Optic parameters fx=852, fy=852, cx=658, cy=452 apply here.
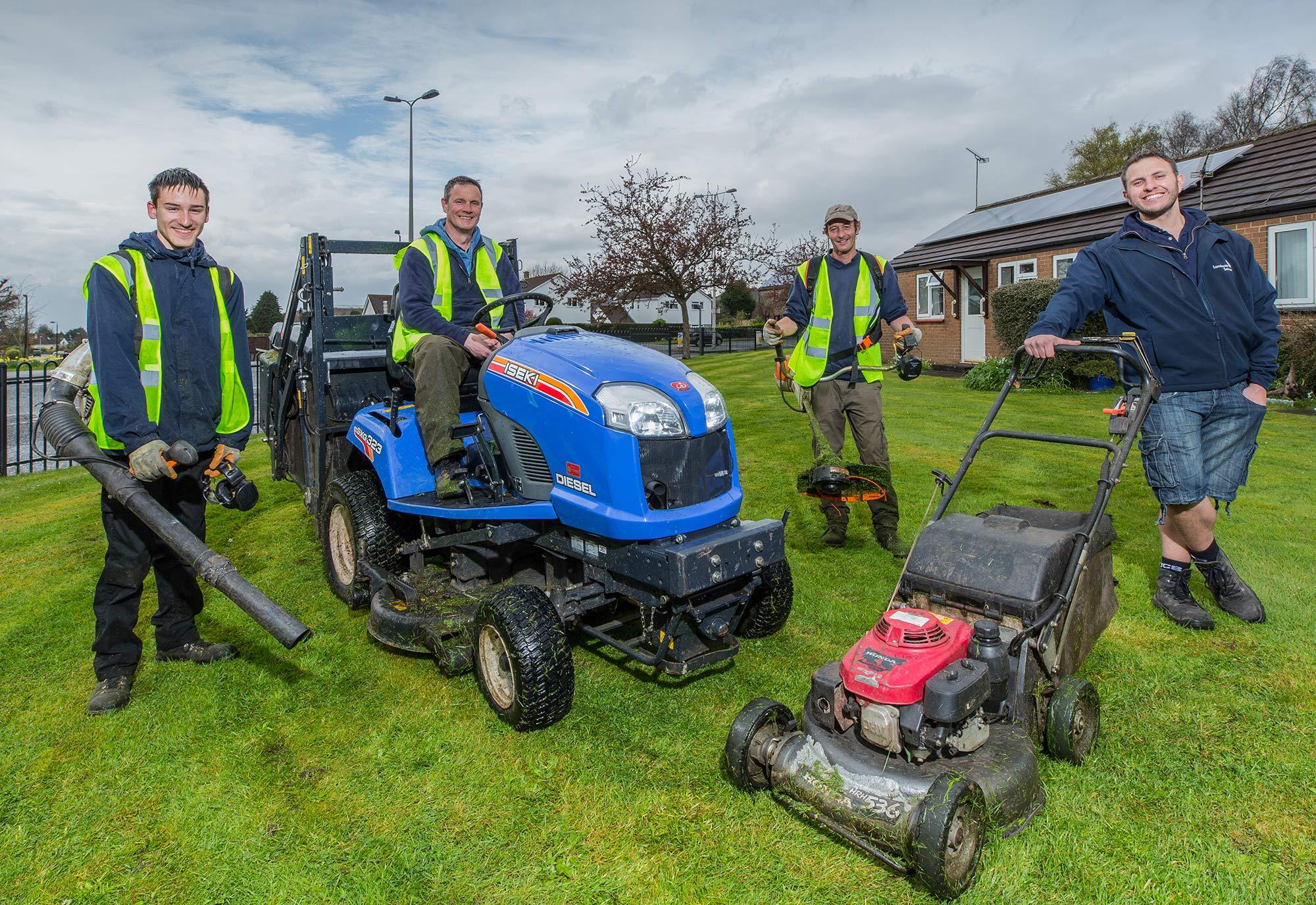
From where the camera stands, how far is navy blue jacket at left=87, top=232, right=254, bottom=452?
3.56m

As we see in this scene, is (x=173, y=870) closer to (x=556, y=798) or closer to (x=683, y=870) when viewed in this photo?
(x=556, y=798)

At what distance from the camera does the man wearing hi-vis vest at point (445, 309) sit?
14.1ft

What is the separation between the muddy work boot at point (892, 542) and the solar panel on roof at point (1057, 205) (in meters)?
14.3

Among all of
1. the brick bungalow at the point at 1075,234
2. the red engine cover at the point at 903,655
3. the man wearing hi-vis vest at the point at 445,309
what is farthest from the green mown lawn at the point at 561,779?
the brick bungalow at the point at 1075,234

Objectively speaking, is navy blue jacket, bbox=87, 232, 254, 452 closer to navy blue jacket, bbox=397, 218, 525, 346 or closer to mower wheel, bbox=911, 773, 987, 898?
navy blue jacket, bbox=397, 218, 525, 346

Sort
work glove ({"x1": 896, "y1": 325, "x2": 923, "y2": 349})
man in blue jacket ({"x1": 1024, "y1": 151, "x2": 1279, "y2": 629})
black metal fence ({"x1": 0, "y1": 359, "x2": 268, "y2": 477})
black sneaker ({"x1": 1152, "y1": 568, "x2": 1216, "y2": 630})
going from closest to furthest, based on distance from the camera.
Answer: man in blue jacket ({"x1": 1024, "y1": 151, "x2": 1279, "y2": 629}) < black sneaker ({"x1": 1152, "y1": 568, "x2": 1216, "y2": 630}) < work glove ({"x1": 896, "y1": 325, "x2": 923, "y2": 349}) < black metal fence ({"x1": 0, "y1": 359, "x2": 268, "y2": 477})

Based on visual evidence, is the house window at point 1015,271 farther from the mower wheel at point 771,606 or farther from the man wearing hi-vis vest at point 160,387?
the man wearing hi-vis vest at point 160,387

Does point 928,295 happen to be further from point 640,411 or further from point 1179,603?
point 640,411

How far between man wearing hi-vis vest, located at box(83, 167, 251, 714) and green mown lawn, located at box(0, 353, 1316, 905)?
357 millimetres

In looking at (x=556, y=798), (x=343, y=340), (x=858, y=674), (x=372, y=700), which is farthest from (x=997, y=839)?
(x=343, y=340)

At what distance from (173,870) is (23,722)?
1.51 meters

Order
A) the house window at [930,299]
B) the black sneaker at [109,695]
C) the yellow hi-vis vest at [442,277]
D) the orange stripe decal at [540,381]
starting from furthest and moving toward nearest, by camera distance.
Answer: the house window at [930,299]
the yellow hi-vis vest at [442,277]
the black sneaker at [109,695]
the orange stripe decal at [540,381]

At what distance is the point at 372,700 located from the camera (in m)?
3.86

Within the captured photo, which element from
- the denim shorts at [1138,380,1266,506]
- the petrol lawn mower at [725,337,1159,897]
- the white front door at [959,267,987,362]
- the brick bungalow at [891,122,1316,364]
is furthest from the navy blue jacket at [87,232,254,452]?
the white front door at [959,267,987,362]
